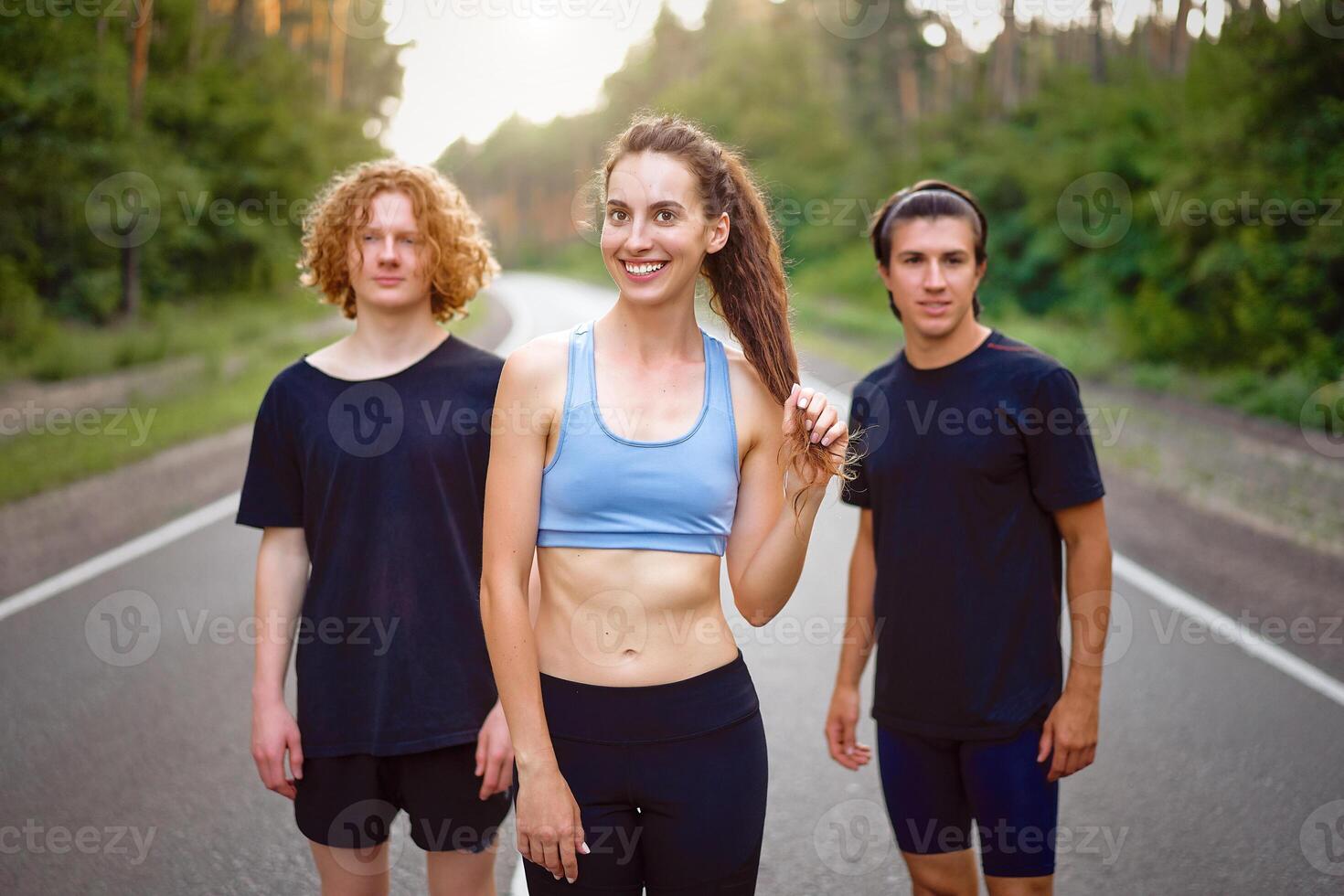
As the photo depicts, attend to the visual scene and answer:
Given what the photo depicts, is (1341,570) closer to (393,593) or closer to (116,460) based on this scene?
(393,593)

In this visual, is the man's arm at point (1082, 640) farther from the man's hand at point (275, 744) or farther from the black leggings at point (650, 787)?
the man's hand at point (275, 744)

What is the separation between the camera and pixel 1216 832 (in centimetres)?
427

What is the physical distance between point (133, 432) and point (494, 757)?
11145mm

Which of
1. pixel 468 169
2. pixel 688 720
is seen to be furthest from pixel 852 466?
pixel 468 169

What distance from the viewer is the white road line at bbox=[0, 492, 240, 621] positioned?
700 centimetres

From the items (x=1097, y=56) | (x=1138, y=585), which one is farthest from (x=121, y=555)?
(x=1097, y=56)

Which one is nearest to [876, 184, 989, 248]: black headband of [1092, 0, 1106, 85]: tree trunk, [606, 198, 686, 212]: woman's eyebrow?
[606, 198, 686, 212]: woman's eyebrow

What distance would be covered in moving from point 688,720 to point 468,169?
435ft

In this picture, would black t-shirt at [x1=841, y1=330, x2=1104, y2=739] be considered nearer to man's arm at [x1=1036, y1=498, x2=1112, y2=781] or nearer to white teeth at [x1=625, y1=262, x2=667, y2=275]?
man's arm at [x1=1036, y1=498, x2=1112, y2=781]

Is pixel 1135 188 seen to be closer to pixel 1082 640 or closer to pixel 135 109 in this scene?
pixel 135 109

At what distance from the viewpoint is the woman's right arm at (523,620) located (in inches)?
87.3

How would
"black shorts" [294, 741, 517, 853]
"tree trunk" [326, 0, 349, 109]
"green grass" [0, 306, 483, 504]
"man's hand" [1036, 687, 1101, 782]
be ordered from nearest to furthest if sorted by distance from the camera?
"black shorts" [294, 741, 517, 853] → "man's hand" [1036, 687, 1101, 782] → "green grass" [0, 306, 483, 504] → "tree trunk" [326, 0, 349, 109]

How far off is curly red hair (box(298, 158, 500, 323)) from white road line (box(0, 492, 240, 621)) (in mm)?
4672

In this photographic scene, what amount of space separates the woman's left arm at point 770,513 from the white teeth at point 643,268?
33 centimetres
